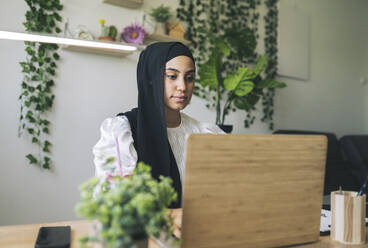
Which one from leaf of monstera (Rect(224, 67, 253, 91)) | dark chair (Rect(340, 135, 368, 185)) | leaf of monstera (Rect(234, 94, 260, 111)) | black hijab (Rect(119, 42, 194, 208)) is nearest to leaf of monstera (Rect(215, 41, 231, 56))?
leaf of monstera (Rect(224, 67, 253, 91))

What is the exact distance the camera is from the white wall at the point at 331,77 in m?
4.31

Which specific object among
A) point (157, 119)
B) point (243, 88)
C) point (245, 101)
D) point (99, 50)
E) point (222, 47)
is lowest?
point (157, 119)

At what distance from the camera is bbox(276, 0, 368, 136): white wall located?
431cm

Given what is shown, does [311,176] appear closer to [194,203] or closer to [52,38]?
[194,203]

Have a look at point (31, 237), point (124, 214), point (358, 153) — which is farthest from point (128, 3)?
point (358, 153)

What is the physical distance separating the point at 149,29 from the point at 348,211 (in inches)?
101

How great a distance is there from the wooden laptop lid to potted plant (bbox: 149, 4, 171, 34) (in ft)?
7.98

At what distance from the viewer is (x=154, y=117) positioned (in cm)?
153

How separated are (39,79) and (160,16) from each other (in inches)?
46.3

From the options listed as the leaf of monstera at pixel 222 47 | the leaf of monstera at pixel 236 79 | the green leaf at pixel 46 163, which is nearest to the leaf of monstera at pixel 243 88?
the leaf of monstera at pixel 236 79

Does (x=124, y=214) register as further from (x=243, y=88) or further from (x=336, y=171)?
(x=336, y=171)

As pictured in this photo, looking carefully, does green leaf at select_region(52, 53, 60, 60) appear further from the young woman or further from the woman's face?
the woman's face

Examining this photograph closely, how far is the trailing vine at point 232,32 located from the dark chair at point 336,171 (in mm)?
675

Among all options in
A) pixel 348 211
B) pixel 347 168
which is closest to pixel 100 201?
pixel 348 211
